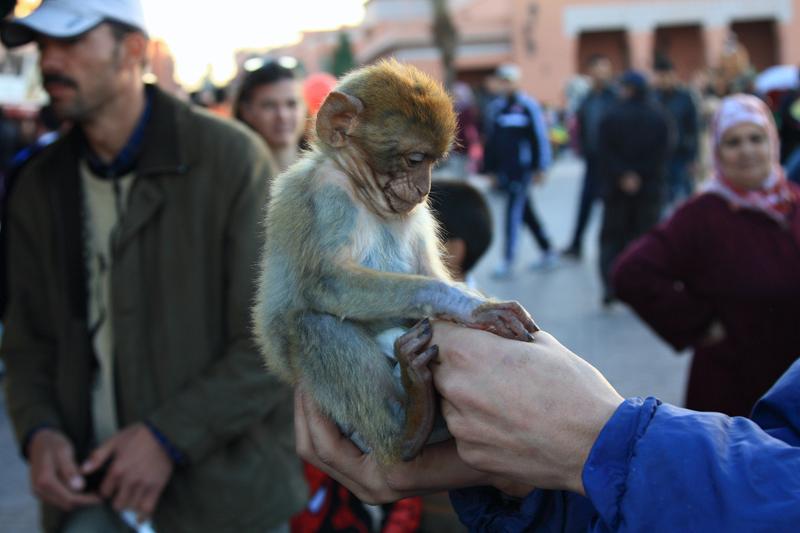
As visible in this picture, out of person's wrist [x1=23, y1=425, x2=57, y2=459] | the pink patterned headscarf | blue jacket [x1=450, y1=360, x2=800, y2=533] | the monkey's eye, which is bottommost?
person's wrist [x1=23, y1=425, x2=57, y2=459]

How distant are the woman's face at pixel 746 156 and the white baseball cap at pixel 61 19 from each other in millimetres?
2818

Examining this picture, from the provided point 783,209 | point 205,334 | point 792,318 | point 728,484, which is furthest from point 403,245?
point 783,209

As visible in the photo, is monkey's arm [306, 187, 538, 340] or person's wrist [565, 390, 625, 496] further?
monkey's arm [306, 187, 538, 340]

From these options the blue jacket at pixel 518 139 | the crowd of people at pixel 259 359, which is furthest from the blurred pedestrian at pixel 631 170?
the crowd of people at pixel 259 359

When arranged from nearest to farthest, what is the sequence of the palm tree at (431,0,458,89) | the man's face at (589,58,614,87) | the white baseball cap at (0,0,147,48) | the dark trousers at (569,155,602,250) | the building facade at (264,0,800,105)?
the white baseball cap at (0,0,147,48), the dark trousers at (569,155,602,250), the man's face at (589,58,614,87), the palm tree at (431,0,458,89), the building facade at (264,0,800,105)

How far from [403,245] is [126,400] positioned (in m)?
1.39

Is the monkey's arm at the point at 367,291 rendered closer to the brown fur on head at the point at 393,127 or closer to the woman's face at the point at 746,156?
the brown fur on head at the point at 393,127

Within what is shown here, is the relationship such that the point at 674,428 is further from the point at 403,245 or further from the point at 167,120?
the point at 167,120

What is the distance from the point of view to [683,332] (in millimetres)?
3924

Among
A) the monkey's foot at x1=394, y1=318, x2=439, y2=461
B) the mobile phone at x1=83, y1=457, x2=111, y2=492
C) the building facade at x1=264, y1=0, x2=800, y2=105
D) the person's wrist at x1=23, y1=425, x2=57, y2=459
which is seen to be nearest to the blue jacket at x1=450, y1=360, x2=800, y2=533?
the monkey's foot at x1=394, y1=318, x2=439, y2=461

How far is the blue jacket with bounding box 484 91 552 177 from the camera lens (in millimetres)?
11273

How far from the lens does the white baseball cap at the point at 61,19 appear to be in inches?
104

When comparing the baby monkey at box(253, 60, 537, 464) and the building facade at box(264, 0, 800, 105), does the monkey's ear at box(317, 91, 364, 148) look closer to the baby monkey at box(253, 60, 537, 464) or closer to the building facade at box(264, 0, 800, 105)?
the baby monkey at box(253, 60, 537, 464)

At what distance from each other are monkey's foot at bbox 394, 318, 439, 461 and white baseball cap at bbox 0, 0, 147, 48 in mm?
1741
